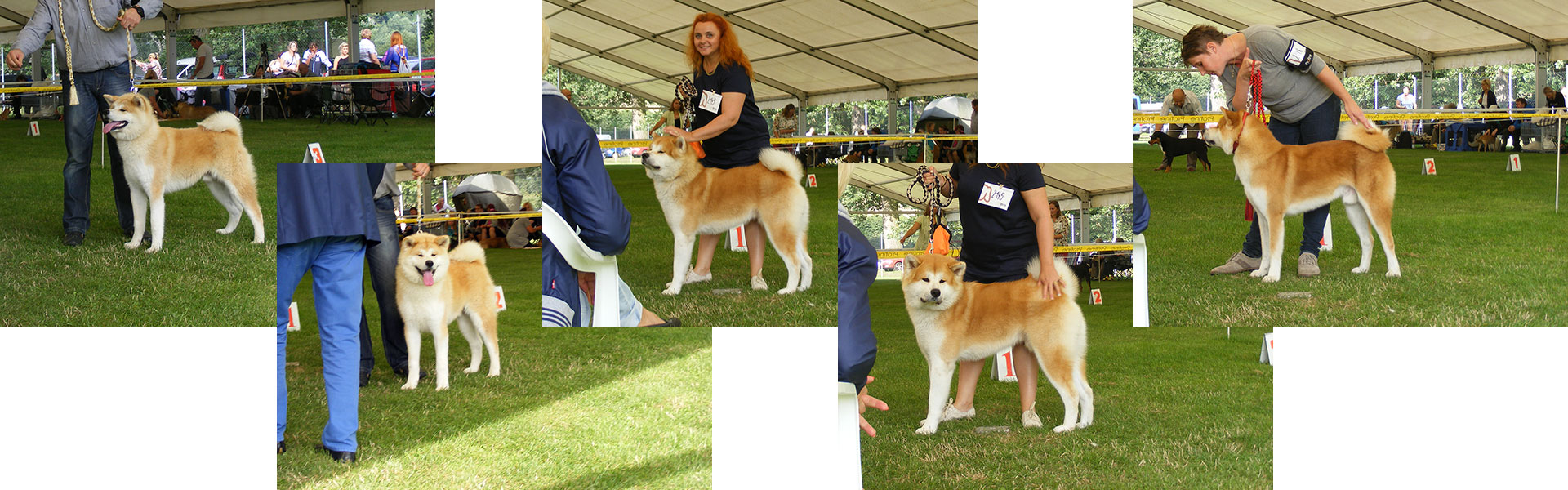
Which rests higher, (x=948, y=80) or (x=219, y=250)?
(x=948, y=80)

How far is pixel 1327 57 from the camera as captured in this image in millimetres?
3824

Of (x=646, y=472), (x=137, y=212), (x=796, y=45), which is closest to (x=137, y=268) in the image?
(x=137, y=212)

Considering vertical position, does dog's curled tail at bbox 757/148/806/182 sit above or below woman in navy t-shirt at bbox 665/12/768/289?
below

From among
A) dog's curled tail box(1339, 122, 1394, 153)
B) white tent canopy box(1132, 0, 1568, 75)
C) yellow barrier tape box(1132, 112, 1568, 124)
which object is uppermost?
white tent canopy box(1132, 0, 1568, 75)

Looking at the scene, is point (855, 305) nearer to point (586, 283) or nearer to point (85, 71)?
point (586, 283)

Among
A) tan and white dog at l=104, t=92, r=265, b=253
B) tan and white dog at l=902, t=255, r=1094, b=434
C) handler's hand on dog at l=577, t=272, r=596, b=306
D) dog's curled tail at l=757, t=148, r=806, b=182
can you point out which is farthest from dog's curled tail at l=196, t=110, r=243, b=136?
tan and white dog at l=902, t=255, r=1094, b=434

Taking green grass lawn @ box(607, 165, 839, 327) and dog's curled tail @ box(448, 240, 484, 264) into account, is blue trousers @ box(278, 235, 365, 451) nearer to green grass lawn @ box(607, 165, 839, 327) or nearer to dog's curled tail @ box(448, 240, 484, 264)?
dog's curled tail @ box(448, 240, 484, 264)

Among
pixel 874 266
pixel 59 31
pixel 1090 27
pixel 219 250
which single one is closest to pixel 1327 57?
pixel 1090 27

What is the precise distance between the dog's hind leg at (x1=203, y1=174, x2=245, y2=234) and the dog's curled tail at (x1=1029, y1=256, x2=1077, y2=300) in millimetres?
3134

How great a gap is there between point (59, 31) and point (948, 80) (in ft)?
11.9

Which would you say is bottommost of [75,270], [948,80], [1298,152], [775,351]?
[775,351]

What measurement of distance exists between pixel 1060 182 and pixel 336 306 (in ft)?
8.80

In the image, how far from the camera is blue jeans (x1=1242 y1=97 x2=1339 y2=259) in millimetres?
3799

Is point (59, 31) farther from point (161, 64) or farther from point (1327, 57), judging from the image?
point (1327, 57)
